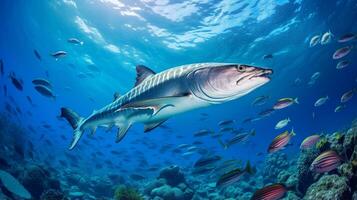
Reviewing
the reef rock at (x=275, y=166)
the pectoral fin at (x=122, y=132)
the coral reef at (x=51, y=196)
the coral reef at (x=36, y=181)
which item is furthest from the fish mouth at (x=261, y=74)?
the reef rock at (x=275, y=166)

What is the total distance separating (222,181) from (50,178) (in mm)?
8337

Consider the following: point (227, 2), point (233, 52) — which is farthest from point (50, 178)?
point (233, 52)

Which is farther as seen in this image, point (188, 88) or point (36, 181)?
point (36, 181)

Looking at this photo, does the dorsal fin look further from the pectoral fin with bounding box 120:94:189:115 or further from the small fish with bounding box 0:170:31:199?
the small fish with bounding box 0:170:31:199

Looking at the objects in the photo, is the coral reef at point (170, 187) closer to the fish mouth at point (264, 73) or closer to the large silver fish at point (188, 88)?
the large silver fish at point (188, 88)

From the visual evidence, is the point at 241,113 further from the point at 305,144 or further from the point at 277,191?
the point at 277,191

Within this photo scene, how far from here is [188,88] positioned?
3.82 metres

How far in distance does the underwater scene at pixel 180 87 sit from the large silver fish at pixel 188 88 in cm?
2

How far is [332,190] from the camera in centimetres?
421

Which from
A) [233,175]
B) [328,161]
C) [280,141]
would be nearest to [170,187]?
[233,175]

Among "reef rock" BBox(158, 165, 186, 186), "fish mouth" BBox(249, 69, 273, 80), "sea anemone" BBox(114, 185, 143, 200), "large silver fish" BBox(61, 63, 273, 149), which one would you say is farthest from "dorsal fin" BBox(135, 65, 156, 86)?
"reef rock" BBox(158, 165, 186, 186)

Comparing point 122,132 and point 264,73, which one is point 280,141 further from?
point 122,132

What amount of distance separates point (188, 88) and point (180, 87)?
0.54 feet

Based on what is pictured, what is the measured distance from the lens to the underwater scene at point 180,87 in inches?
175
